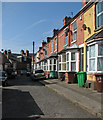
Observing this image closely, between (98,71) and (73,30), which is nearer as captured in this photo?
(98,71)

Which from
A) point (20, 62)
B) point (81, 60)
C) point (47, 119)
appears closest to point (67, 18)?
point (81, 60)

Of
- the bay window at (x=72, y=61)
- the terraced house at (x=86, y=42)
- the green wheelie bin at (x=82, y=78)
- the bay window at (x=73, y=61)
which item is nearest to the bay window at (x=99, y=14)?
the terraced house at (x=86, y=42)

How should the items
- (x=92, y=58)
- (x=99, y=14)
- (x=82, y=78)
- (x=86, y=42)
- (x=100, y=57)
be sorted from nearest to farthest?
(x=100, y=57)
(x=92, y=58)
(x=99, y=14)
(x=86, y=42)
(x=82, y=78)

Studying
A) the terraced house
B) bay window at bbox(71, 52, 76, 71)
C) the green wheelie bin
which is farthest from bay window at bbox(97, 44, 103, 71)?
bay window at bbox(71, 52, 76, 71)

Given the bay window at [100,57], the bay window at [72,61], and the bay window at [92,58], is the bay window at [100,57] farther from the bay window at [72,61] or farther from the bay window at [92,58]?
the bay window at [72,61]

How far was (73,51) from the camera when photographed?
14.5 meters

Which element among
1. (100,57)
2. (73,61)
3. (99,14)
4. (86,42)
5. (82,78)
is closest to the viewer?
(100,57)

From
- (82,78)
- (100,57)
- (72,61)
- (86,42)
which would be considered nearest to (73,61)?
(72,61)

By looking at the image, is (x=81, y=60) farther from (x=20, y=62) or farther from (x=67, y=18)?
(x=20, y=62)

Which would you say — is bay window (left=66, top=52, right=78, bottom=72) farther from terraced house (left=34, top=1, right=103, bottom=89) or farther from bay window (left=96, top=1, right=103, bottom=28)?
bay window (left=96, top=1, right=103, bottom=28)

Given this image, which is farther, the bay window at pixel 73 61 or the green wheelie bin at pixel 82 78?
the bay window at pixel 73 61

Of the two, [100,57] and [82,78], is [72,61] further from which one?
[100,57]

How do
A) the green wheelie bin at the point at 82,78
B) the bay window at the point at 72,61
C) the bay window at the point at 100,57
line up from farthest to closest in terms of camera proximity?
the bay window at the point at 72,61, the green wheelie bin at the point at 82,78, the bay window at the point at 100,57

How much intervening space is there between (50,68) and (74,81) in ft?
34.0
